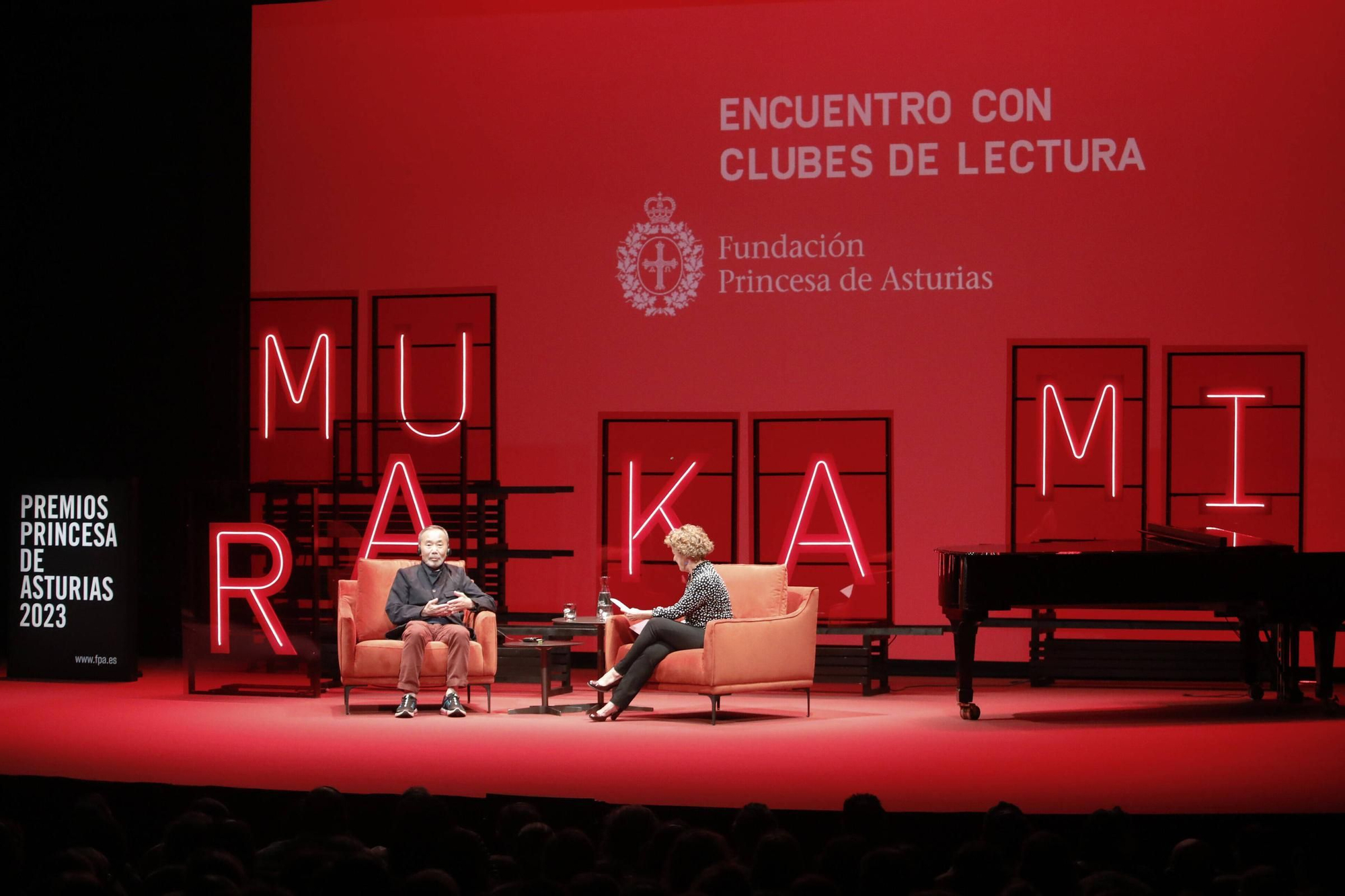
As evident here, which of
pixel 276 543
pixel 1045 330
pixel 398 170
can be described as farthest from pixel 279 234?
pixel 1045 330

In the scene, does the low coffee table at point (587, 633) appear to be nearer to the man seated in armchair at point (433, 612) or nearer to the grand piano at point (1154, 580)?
the man seated in armchair at point (433, 612)

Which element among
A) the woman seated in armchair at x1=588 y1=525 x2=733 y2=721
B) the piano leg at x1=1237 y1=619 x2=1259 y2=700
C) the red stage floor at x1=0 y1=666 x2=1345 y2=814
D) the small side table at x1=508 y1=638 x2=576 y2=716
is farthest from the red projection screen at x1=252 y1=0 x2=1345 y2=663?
the woman seated in armchair at x1=588 y1=525 x2=733 y2=721

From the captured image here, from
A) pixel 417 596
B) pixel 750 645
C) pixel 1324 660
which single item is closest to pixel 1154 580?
pixel 1324 660

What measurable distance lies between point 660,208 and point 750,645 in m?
3.64

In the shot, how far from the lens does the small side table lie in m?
Answer: 7.99

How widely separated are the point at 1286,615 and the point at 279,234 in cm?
698

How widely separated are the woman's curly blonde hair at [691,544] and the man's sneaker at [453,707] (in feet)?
4.54

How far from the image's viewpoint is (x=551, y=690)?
30.2 feet

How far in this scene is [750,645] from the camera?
7.79m

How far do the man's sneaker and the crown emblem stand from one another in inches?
149

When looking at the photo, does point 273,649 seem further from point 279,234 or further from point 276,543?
point 279,234

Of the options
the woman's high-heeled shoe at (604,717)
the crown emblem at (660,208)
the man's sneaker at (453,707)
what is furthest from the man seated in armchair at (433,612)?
the crown emblem at (660,208)

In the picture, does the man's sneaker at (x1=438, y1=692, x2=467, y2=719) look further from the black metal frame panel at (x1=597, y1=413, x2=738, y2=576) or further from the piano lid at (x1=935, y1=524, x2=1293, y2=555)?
the piano lid at (x1=935, y1=524, x2=1293, y2=555)

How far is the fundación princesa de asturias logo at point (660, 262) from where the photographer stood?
1026 centimetres
